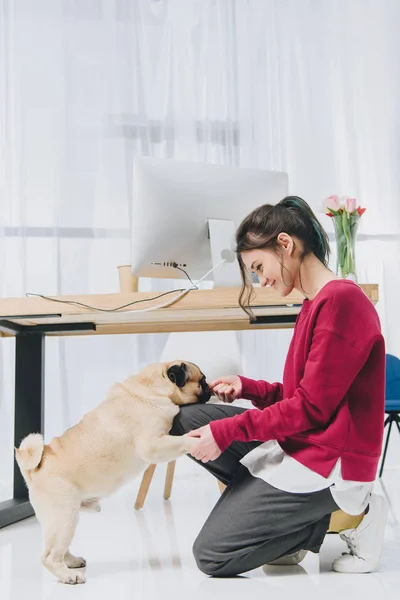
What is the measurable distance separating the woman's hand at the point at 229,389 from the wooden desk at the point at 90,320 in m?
0.21

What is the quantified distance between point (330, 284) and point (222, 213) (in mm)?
672

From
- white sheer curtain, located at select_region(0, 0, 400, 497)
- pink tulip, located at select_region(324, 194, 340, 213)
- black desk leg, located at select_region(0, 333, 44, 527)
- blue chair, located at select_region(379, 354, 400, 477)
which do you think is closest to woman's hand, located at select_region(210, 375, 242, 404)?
pink tulip, located at select_region(324, 194, 340, 213)

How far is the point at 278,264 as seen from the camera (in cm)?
165

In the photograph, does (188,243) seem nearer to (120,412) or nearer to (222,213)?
(222,213)

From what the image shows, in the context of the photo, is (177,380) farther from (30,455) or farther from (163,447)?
(30,455)

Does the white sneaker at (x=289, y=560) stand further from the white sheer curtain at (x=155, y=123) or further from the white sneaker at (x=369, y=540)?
the white sheer curtain at (x=155, y=123)

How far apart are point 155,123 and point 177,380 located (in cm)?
248

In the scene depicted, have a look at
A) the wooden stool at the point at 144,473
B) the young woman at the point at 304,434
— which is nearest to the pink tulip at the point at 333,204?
the young woman at the point at 304,434

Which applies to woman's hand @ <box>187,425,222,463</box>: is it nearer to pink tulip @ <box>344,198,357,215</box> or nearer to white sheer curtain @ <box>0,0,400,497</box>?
pink tulip @ <box>344,198,357,215</box>

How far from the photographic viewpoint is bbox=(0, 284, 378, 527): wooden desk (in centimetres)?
189

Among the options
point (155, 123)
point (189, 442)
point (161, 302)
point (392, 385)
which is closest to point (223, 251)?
point (161, 302)

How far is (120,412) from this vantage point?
170 cm

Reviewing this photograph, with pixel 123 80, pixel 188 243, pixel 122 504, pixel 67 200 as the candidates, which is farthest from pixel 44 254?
pixel 188 243

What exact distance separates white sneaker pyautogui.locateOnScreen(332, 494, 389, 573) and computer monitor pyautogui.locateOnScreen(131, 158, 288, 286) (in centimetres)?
83
